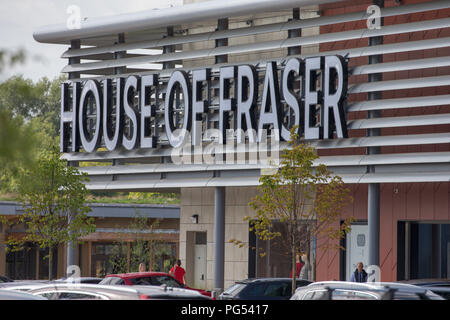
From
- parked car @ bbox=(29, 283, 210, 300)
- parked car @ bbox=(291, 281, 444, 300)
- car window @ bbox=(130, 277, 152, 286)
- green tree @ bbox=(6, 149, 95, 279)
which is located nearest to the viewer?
parked car @ bbox=(29, 283, 210, 300)

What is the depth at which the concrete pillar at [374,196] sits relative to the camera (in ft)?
91.2

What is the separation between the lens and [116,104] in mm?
33719

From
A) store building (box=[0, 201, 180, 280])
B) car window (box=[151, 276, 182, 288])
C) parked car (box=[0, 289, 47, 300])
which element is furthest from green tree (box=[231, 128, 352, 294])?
store building (box=[0, 201, 180, 280])

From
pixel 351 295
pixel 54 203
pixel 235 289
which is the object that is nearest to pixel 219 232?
pixel 54 203

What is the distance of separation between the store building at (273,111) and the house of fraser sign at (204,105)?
1.9 inches

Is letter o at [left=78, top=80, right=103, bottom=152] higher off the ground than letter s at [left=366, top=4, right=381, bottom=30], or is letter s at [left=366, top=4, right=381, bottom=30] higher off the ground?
letter s at [left=366, top=4, right=381, bottom=30]

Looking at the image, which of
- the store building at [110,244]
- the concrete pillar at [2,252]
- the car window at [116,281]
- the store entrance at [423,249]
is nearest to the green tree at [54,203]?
the car window at [116,281]

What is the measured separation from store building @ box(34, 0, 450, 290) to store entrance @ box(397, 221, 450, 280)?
4cm

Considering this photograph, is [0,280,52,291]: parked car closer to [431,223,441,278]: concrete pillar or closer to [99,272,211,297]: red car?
[99,272,211,297]: red car

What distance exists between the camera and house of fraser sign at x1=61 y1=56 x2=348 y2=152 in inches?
1134

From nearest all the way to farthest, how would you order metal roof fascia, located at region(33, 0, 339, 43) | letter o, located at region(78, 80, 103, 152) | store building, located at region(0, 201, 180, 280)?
metal roof fascia, located at region(33, 0, 339, 43) → letter o, located at region(78, 80, 103, 152) → store building, located at region(0, 201, 180, 280)

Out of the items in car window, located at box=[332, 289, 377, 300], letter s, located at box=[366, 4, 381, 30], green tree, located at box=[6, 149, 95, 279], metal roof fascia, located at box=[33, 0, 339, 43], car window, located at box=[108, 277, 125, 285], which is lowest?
Answer: car window, located at box=[108, 277, 125, 285]

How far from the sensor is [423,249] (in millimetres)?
29672

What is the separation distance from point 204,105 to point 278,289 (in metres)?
9.99
